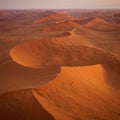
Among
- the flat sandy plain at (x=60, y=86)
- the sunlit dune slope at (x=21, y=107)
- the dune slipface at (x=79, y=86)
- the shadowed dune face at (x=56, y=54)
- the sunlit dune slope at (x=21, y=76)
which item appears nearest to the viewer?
the sunlit dune slope at (x=21, y=107)

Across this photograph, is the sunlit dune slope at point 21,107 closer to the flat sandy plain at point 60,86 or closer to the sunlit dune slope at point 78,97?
the flat sandy plain at point 60,86

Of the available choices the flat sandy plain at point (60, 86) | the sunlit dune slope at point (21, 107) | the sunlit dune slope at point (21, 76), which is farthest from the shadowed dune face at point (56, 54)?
the sunlit dune slope at point (21, 107)

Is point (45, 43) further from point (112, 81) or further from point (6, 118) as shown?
point (6, 118)

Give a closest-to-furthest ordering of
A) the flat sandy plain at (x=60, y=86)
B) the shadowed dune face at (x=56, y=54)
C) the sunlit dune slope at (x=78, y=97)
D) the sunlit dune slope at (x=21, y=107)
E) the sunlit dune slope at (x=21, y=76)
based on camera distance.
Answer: the sunlit dune slope at (x=21, y=107) < the flat sandy plain at (x=60, y=86) < the sunlit dune slope at (x=78, y=97) < the sunlit dune slope at (x=21, y=76) < the shadowed dune face at (x=56, y=54)

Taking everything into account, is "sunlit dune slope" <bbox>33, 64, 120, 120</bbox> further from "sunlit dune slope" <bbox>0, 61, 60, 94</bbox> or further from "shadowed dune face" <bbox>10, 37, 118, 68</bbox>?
"shadowed dune face" <bbox>10, 37, 118, 68</bbox>

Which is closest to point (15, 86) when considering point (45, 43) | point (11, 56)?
point (11, 56)

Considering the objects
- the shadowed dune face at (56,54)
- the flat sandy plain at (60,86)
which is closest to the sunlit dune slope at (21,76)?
the flat sandy plain at (60,86)

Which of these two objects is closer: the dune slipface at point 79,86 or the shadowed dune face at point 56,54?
the dune slipface at point 79,86

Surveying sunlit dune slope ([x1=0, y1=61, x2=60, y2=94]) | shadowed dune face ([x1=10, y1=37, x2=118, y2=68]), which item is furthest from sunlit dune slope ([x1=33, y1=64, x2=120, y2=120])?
shadowed dune face ([x1=10, y1=37, x2=118, y2=68])
